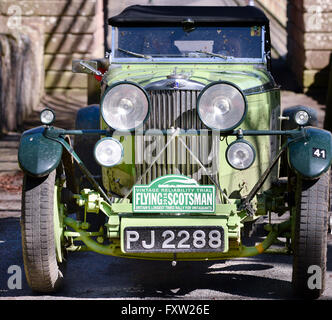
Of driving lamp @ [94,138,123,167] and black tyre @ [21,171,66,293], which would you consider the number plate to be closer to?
driving lamp @ [94,138,123,167]

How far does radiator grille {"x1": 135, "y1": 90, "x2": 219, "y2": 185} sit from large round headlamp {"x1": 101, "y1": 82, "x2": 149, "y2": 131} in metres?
0.21

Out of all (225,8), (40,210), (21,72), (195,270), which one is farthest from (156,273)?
(21,72)

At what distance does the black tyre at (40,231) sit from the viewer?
5.31 meters

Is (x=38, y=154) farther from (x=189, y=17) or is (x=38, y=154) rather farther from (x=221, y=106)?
(x=189, y=17)

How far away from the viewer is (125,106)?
5.39 meters

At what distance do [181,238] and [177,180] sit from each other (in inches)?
15.0

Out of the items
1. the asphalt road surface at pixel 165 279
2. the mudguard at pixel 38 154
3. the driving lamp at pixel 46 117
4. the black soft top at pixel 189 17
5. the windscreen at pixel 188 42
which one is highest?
the black soft top at pixel 189 17

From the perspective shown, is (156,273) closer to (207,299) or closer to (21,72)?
(207,299)

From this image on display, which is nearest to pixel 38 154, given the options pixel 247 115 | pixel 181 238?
pixel 181 238

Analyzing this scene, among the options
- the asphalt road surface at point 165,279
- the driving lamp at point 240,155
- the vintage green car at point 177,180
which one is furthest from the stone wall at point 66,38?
the driving lamp at point 240,155

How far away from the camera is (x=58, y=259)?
5.59 m

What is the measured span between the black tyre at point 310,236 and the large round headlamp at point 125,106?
110 cm

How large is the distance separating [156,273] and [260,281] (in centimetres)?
77

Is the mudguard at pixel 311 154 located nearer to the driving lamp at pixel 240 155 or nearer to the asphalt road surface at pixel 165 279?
the driving lamp at pixel 240 155
